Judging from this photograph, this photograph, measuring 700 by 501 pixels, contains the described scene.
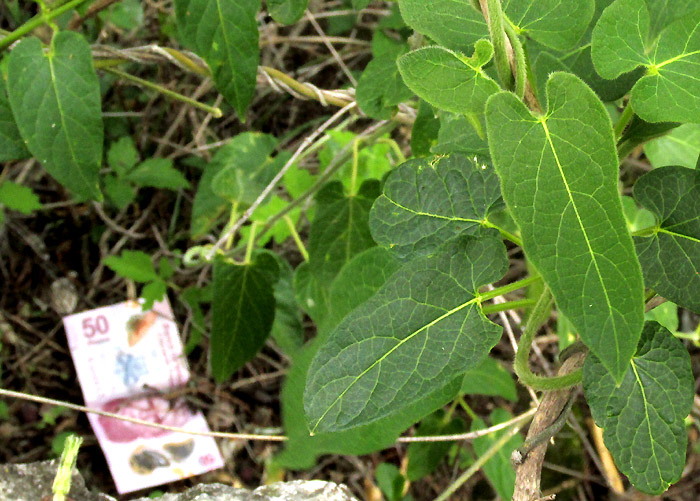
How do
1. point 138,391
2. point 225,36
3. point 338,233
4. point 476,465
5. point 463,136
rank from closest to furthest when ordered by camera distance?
1. point 463,136
2. point 225,36
3. point 476,465
4. point 338,233
5. point 138,391

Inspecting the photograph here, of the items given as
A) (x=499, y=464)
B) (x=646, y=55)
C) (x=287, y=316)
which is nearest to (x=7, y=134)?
(x=287, y=316)

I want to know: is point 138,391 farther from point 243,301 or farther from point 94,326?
point 243,301

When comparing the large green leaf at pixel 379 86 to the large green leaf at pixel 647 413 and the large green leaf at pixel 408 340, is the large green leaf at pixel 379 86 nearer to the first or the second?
the large green leaf at pixel 408 340

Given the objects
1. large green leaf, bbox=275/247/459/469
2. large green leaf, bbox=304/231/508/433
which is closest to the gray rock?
large green leaf, bbox=275/247/459/469

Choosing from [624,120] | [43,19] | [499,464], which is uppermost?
[43,19]

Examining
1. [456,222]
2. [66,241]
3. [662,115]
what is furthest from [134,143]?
[662,115]

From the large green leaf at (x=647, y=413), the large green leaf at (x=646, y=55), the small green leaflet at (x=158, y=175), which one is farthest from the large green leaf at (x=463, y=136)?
the small green leaflet at (x=158, y=175)
